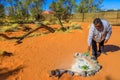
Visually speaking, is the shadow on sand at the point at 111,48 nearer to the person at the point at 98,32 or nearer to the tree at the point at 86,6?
the person at the point at 98,32

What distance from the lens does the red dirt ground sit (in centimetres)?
628

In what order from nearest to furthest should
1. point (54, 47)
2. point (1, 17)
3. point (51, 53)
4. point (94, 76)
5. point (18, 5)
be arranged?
point (94, 76) < point (51, 53) < point (54, 47) < point (1, 17) < point (18, 5)

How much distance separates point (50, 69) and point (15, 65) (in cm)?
105

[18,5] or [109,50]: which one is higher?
[18,5]

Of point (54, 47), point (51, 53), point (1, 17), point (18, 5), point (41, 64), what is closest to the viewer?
point (41, 64)

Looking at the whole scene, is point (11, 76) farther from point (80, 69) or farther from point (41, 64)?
point (80, 69)

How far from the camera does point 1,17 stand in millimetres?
19875

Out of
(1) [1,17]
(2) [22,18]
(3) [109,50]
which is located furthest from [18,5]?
(3) [109,50]

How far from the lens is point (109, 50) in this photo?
7.92 meters

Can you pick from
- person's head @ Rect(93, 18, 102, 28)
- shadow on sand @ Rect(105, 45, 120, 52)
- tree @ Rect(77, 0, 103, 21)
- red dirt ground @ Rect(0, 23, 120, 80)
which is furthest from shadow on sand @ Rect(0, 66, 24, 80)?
tree @ Rect(77, 0, 103, 21)

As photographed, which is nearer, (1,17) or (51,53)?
(51,53)

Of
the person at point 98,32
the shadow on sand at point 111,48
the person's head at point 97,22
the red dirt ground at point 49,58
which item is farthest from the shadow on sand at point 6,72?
the shadow on sand at point 111,48

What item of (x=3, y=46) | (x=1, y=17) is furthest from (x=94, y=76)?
(x=1, y=17)

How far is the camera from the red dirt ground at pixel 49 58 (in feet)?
20.6
